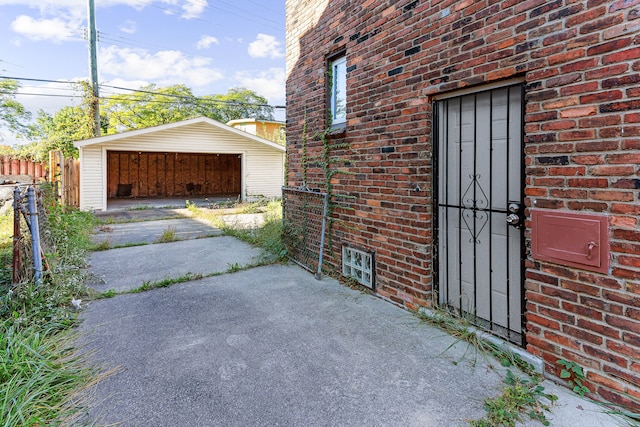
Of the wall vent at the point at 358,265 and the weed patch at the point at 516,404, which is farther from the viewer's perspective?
the wall vent at the point at 358,265

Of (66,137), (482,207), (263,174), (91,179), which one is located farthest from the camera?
(66,137)

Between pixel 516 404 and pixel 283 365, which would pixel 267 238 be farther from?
pixel 516 404

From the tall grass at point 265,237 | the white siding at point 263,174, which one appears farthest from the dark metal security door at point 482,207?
the white siding at point 263,174

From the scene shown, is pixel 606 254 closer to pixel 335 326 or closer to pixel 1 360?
pixel 335 326

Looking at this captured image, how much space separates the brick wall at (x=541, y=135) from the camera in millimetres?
1860

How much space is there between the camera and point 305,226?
→ 15.8 feet

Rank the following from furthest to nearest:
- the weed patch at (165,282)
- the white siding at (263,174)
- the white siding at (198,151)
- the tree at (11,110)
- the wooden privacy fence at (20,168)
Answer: the tree at (11,110), the white siding at (263,174), the wooden privacy fence at (20,168), the white siding at (198,151), the weed patch at (165,282)

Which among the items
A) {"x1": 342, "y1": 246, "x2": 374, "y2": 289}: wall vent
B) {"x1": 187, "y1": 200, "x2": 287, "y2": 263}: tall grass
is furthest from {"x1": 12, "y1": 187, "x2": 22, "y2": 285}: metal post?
{"x1": 342, "y1": 246, "x2": 374, "y2": 289}: wall vent

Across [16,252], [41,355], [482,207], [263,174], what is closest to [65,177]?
[263,174]

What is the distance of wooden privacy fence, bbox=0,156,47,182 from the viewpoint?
12422 mm

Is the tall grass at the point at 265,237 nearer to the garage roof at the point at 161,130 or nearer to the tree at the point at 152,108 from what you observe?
the garage roof at the point at 161,130

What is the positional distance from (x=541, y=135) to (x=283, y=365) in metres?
2.27

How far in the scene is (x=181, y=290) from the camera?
156 inches

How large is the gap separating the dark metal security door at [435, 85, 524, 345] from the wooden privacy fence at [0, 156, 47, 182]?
46.6 ft
